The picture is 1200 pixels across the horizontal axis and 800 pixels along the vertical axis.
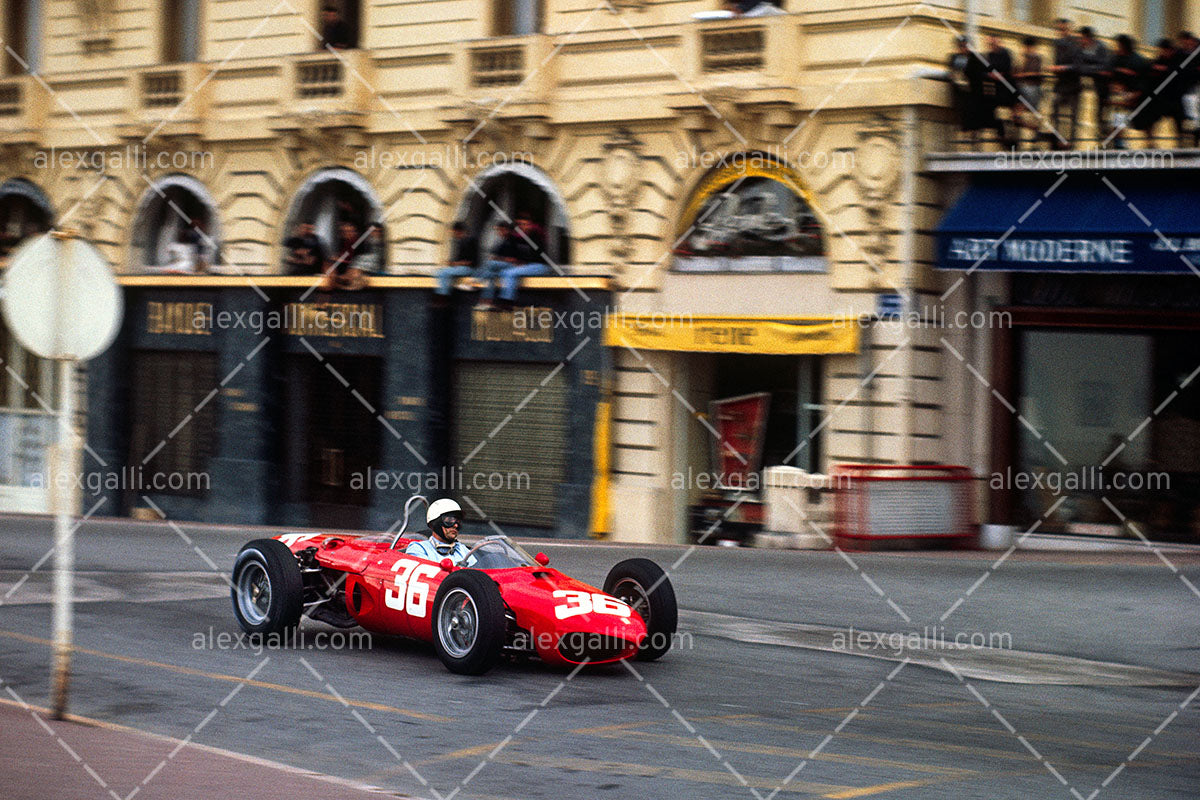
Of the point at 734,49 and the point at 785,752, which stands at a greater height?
the point at 734,49

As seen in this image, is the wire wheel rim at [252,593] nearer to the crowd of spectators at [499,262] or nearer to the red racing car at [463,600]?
the red racing car at [463,600]

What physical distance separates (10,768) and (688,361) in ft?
46.5

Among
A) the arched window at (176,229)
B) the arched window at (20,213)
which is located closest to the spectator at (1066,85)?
the arched window at (176,229)

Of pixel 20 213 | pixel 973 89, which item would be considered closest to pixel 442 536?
pixel 973 89

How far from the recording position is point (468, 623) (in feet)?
35.1

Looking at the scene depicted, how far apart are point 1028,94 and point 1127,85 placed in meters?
1.12

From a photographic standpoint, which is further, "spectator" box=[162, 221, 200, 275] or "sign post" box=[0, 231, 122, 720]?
"spectator" box=[162, 221, 200, 275]

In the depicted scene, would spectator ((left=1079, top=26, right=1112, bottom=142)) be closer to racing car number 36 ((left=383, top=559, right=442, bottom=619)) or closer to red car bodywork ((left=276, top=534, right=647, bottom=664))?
red car bodywork ((left=276, top=534, right=647, bottom=664))

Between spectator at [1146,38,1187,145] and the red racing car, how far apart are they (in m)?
9.38

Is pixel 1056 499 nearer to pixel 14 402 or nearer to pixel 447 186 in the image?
pixel 447 186

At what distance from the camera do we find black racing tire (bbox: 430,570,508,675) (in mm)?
10492

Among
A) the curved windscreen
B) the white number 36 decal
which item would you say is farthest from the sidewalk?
the curved windscreen

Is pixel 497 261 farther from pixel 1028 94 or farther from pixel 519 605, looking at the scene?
pixel 519 605

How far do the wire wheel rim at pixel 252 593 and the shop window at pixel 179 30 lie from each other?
640 inches
